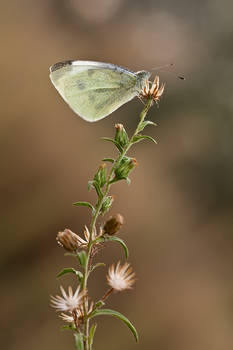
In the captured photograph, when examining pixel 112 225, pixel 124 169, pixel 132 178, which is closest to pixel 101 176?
pixel 124 169

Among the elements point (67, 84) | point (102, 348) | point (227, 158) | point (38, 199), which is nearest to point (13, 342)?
point (102, 348)

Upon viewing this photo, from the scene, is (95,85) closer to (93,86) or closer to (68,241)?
(93,86)

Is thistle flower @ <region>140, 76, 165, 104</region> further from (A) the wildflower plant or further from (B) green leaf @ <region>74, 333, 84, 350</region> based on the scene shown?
(B) green leaf @ <region>74, 333, 84, 350</region>

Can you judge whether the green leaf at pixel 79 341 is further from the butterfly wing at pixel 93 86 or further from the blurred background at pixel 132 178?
the blurred background at pixel 132 178

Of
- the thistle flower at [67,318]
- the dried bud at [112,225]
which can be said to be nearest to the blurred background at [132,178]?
the thistle flower at [67,318]

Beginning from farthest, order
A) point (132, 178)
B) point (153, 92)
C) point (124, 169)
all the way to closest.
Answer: point (132, 178), point (153, 92), point (124, 169)

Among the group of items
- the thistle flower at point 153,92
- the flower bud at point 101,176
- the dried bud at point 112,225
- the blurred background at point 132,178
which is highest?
the blurred background at point 132,178
